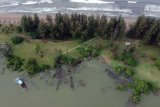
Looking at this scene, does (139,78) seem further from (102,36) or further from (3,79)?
(3,79)

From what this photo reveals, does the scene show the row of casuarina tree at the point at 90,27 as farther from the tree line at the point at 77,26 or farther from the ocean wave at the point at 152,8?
the ocean wave at the point at 152,8

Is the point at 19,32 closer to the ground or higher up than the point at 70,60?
higher up

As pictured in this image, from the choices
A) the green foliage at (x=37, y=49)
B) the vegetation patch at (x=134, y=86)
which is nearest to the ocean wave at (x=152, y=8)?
the vegetation patch at (x=134, y=86)

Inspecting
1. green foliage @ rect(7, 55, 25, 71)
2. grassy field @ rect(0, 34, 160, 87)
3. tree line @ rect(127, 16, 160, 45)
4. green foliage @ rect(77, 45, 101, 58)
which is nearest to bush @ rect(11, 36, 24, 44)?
grassy field @ rect(0, 34, 160, 87)

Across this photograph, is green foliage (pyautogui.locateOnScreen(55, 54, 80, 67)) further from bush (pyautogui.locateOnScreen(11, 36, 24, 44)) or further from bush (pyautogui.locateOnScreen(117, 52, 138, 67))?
bush (pyautogui.locateOnScreen(11, 36, 24, 44))

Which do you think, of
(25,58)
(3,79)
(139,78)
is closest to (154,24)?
(139,78)
